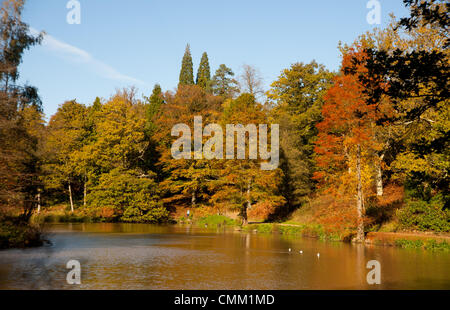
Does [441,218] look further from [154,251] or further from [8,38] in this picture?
[8,38]

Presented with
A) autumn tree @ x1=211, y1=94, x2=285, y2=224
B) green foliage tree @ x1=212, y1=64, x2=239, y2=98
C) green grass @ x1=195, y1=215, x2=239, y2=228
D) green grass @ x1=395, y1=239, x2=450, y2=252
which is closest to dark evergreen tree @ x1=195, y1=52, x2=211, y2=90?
green foliage tree @ x1=212, y1=64, x2=239, y2=98

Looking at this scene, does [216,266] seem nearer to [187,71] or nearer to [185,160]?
[185,160]

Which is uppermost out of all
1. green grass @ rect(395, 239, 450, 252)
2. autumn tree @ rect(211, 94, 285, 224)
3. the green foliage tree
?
the green foliage tree

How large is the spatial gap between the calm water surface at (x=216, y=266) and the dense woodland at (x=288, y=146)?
145 inches

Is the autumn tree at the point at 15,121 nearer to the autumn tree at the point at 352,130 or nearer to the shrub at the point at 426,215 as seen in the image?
the autumn tree at the point at 352,130

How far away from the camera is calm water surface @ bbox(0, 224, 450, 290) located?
625 inches

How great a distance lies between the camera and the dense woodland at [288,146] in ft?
49.9

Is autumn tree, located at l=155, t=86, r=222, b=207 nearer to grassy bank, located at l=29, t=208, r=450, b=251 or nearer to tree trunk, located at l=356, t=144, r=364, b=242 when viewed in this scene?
grassy bank, located at l=29, t=208, r=450, b=251

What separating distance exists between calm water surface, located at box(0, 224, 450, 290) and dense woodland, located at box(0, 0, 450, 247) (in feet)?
12.0

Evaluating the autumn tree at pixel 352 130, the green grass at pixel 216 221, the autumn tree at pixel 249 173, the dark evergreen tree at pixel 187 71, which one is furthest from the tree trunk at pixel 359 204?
the dark evergreen tree at pixel 187 71

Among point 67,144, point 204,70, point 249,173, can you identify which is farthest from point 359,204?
point 204,70
